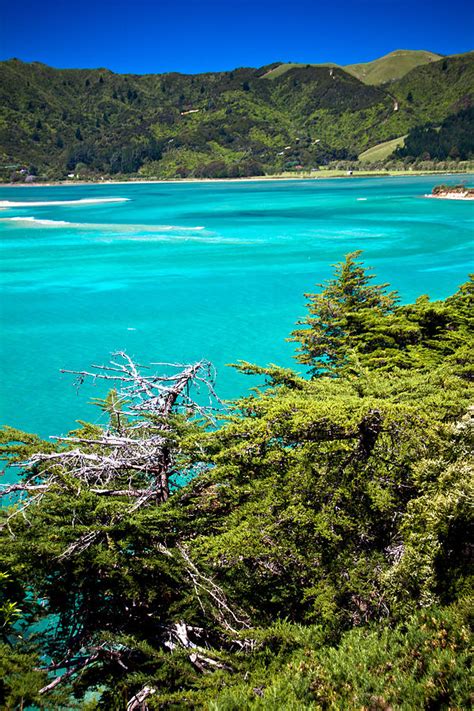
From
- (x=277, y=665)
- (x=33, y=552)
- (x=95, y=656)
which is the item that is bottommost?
(x=95, y=656)

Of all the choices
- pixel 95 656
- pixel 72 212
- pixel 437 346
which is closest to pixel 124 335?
pixel 437 346

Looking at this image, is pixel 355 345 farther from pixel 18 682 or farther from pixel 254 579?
pixel 18 682

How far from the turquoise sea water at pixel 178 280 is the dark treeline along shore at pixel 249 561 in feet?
36.7

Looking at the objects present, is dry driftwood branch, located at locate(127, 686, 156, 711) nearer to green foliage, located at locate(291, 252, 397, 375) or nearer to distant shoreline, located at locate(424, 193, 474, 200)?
green foliage, located at locate(291, 252, 397, 375)

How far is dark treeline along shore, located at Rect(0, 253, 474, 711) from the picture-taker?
17.0ft

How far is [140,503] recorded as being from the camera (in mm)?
6664

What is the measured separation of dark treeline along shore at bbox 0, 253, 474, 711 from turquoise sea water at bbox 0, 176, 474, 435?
11.2m

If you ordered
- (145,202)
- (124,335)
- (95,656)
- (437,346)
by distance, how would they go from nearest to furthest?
(95,656), (437,346), (124,335), (145,202)

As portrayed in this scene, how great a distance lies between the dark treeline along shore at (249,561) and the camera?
5168 millimetres

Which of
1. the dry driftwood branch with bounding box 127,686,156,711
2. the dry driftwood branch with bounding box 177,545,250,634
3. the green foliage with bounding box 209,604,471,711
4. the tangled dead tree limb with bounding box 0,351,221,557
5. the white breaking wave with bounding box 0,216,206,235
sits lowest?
the white breaking wave with bounding box 0,216,206,235

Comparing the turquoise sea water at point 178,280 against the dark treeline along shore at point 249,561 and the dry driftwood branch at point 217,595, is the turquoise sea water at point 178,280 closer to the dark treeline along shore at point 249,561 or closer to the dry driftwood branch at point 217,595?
the dark treeline along shore at point 249,561

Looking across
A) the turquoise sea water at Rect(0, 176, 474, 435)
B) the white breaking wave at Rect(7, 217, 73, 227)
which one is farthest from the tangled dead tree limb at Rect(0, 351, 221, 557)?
the white breaking wave at Rect(7, 217, 73, 227)

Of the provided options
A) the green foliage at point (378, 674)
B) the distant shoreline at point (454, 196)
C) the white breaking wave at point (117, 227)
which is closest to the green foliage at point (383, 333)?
the green foliage at point (378, 674)

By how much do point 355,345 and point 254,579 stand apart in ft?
31.0
